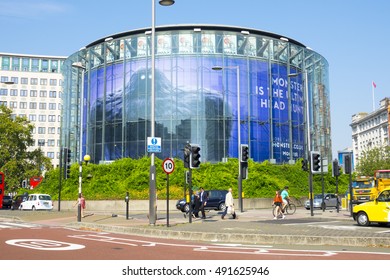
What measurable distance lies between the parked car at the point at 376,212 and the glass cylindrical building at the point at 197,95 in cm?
3354

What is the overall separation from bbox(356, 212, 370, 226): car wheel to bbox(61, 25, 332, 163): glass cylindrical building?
33.5 metres

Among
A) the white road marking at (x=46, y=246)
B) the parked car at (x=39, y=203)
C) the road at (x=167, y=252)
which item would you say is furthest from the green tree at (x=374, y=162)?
the white road marking at (x=46, y=246)

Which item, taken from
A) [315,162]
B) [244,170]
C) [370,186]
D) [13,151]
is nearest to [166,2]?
[315,162]

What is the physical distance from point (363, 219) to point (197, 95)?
37665mm

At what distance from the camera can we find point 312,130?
65812 mm

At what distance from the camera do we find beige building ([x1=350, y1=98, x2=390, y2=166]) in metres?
130

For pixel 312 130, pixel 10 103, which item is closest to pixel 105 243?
pixel 312 130

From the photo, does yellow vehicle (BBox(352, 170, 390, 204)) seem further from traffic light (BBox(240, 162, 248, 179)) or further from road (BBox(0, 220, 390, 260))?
road (BBox(0, 220, 390, 260))

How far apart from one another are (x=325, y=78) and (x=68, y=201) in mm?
44163

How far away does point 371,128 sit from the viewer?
144 metres

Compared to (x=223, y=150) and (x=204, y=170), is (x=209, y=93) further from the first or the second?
(x=204, y=170)

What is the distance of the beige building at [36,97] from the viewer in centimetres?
12325

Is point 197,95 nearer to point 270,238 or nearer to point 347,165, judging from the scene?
point 347,165

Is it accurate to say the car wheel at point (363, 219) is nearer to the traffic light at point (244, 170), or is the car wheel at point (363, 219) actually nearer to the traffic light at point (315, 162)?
the traffic light at point (315, 162)
